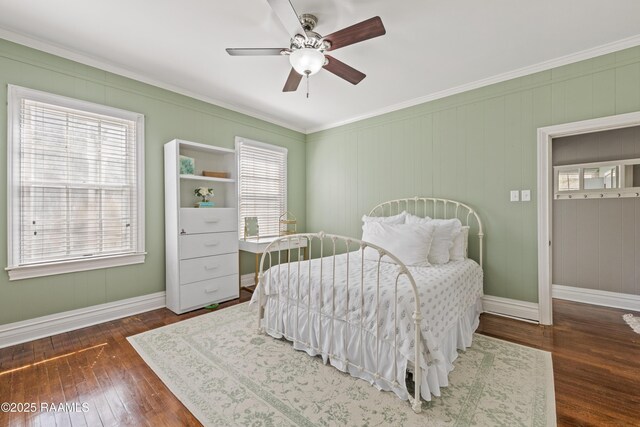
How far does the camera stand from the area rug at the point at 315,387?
158 cm

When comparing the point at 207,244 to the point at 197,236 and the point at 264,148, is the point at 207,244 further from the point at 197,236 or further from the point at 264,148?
the point at 264,148

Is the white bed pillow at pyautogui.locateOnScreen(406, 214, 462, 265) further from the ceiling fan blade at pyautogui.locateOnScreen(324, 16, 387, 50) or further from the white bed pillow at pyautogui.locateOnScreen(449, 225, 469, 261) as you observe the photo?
the ceiling fan blade at pyautogui.locateOnScreen(324, 16, 387, 50)

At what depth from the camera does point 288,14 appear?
70.2 inches

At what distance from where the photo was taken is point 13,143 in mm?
2416

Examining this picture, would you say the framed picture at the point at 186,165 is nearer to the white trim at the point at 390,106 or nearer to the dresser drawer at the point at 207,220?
the dresser drawer at the point at 207,220

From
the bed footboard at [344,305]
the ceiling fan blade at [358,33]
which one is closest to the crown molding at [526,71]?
the ceiling fan blade at [358,33]

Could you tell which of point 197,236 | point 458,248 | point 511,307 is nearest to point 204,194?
point 197,236

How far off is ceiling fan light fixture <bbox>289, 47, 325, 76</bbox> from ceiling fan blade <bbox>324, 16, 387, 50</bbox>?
0.40 ft

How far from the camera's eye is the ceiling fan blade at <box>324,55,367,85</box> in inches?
88.9

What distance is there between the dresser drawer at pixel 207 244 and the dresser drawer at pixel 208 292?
333mm

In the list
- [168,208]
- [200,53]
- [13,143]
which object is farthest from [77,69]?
[168,208]

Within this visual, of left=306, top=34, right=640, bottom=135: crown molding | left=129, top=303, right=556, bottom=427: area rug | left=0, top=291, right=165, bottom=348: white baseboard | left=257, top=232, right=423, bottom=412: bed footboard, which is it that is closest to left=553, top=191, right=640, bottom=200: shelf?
left=306, top=34, right=640, bottom=135: crown molding

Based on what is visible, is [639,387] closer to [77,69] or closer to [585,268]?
[585,268]

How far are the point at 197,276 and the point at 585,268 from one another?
4.87m
